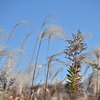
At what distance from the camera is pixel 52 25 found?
4.03 m

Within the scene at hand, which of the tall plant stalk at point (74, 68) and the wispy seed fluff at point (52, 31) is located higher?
the wispy seed fluff at point (52, 31)

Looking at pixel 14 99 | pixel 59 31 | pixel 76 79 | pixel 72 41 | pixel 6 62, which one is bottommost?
pixel 14 99

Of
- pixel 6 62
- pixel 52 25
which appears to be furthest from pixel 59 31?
pixel 6 62

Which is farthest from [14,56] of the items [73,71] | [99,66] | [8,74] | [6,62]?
[99,66]

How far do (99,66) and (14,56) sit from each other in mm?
1697

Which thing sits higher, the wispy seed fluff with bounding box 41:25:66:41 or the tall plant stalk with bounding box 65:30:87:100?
the wispy seed fluff with bounding box 41:25:66:41

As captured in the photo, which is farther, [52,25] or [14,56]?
[52,25]

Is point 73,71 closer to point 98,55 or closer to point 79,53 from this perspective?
point 79,53

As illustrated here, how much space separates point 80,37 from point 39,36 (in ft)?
4.47

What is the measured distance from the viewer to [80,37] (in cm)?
304

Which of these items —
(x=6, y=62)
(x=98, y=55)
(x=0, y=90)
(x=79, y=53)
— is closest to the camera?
(x=0, y=90)

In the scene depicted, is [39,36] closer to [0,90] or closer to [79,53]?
[79,53]

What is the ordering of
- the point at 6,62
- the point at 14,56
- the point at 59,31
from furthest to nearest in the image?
the point at 59,31
the point at 14,56
the point at 6,62

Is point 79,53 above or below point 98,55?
below
